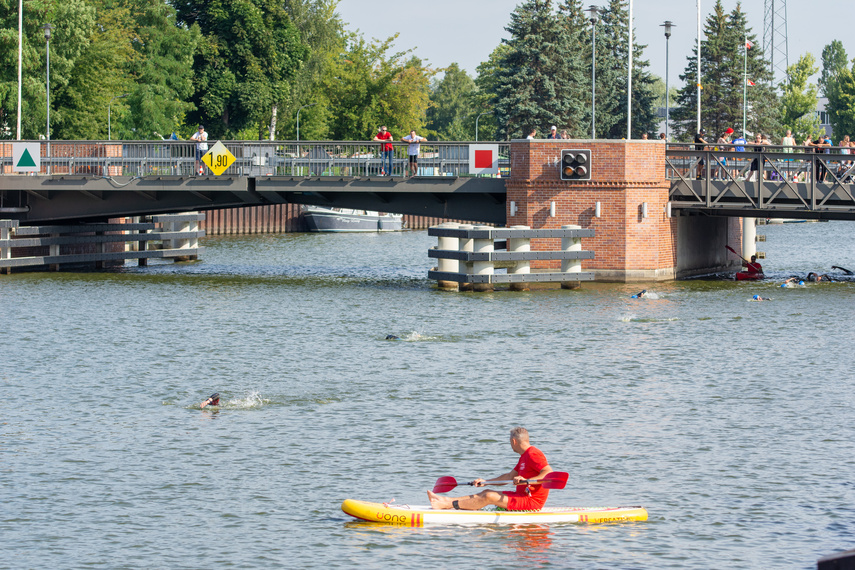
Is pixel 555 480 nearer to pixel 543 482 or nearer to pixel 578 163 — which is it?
pixel 543 482

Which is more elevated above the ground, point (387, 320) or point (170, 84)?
point (170, 84)

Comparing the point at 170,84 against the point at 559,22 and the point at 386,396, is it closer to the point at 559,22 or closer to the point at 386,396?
the point at 559,22

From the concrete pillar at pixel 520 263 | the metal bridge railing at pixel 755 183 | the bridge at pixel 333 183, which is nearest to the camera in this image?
the concrete pillar at pixel 520 263

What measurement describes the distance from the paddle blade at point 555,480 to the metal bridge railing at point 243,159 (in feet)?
86.1

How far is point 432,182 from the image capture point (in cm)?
3956

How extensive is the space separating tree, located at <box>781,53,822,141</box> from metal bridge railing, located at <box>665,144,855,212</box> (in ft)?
297

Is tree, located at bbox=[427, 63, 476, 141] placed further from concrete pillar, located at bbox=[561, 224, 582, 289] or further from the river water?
the river water

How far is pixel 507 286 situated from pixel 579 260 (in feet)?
7.72

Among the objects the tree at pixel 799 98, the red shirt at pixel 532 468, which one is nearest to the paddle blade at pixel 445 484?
the red shirt at pixel 532 468

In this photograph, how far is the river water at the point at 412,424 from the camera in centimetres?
1370

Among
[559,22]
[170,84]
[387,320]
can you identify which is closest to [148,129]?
[170,84]

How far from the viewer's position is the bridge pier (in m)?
38.6

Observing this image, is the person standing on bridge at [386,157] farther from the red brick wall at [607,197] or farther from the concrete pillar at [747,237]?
the concrete pillar at [747,237]

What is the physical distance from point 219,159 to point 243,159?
1.10 meters
